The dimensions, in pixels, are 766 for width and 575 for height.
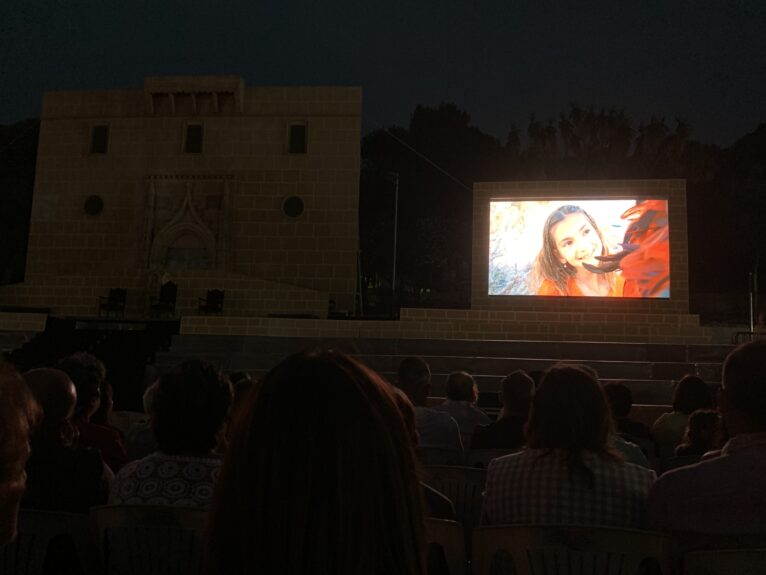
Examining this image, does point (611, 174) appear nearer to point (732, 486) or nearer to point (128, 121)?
point (128, 121)

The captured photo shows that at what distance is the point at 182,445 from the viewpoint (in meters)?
2.35

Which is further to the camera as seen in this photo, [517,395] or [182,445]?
[517,395]

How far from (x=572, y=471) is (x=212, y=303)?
14423mm

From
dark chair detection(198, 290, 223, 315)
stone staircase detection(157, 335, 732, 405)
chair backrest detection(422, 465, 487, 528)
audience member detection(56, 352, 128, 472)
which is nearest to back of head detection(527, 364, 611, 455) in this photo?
chair backrest detection(422, 465, 487, 528)

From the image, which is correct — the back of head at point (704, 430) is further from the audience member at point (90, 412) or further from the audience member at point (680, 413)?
the audience member at point (90, 412)

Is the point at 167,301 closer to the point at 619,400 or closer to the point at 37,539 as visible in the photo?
the point at 619,400

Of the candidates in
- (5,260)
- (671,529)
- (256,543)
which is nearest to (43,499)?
(256,543)

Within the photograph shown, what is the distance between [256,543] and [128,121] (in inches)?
800

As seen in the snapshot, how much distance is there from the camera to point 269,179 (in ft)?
62.3

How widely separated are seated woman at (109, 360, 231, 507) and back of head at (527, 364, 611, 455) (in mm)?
1046

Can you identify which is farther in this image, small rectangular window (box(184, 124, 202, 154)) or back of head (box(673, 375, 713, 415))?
small rectangular window (box(184, 124, 202, 154))

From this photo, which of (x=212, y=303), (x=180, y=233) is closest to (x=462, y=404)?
(x=212, y=303)

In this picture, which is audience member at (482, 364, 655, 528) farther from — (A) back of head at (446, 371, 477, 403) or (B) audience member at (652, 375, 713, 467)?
(A) back of head at (446, 371, 477, 403)

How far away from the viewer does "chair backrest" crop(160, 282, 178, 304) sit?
1636 centimetres
